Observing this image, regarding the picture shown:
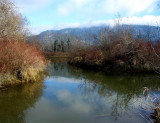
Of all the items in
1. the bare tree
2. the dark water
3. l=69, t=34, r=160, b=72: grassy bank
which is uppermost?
the bare tree

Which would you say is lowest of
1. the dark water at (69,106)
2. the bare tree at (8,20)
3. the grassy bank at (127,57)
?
the dark water at (69,106)

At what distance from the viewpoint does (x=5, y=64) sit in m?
10.8

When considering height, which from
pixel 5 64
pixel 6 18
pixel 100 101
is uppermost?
pixel 6 18

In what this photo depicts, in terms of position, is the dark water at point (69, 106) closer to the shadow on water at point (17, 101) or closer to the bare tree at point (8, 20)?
the shadow on water at point (17, 101)

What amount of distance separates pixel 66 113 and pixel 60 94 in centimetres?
289

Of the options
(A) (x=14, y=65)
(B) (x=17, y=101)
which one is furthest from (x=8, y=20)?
(B) (x=17, y=101)

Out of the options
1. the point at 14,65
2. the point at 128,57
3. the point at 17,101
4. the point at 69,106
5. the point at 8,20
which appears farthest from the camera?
the point at 128,57

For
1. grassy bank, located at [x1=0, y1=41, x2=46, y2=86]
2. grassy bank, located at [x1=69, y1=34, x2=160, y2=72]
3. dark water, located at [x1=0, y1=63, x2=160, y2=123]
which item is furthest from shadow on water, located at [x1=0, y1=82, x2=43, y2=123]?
grassy bank, located at [x1=69, y1=34, x2=160, y2=72]

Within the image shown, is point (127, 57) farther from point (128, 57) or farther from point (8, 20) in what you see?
point (8, 20)

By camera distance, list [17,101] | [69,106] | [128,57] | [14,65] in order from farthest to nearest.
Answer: [128,57], [14,65], [17,101], [69,106]

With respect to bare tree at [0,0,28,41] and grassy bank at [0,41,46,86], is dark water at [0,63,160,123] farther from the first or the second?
bare tree at [0,0,28,41]

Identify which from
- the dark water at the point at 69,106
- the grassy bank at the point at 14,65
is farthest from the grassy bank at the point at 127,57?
the grassy bank at the point at 14,65

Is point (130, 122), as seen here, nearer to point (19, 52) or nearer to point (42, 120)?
point (42, 120)

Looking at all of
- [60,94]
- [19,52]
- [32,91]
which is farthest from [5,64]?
[60,94]
